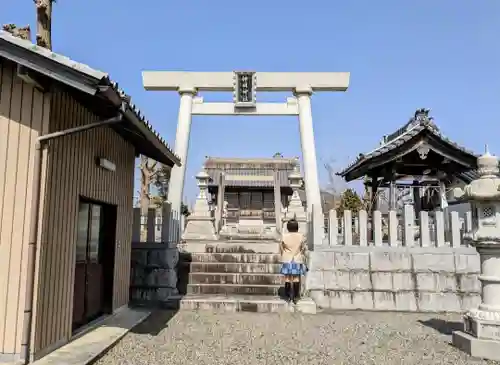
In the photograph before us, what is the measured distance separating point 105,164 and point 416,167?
972cm

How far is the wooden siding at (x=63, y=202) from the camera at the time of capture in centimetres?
467

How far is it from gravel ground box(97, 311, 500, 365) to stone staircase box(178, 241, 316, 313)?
40 cm

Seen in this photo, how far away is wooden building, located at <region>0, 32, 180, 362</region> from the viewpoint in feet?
14.2

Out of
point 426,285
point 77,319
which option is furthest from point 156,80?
point 426,285

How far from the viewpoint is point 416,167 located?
1261 centimetres

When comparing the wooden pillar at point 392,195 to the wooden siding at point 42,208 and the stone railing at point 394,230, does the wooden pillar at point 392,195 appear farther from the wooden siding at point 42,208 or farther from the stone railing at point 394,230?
the wooden siding at point 42,208

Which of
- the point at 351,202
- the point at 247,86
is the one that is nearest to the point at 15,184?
the point at 247,86

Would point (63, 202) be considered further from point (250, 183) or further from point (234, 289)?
point (250, 183)

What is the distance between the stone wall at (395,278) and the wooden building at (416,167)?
317 cm

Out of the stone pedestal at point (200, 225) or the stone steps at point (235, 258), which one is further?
the stone pedestal at point (200, 225)

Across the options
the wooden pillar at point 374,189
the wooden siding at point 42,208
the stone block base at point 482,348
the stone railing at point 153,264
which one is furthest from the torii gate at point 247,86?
the stone block base at point 482,348

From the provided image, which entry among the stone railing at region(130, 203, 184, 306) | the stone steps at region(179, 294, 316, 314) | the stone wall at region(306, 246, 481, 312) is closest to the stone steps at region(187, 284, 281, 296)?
the stone railing at region(130, 203, 184, 306)

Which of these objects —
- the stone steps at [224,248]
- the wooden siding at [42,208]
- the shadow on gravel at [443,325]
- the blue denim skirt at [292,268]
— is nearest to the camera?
the wooden siding at [42,208]

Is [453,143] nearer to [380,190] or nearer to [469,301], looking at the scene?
[380,190]
